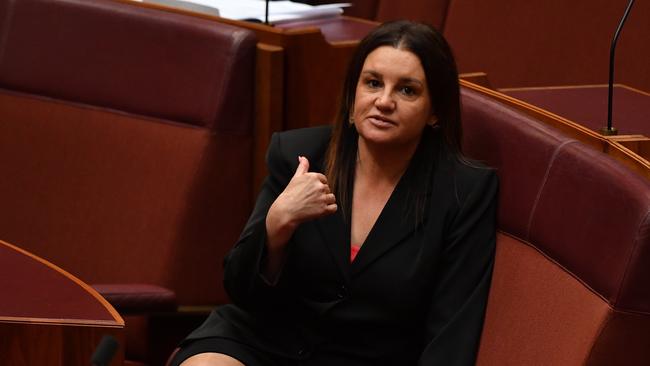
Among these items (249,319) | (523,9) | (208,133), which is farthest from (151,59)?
(523,9)

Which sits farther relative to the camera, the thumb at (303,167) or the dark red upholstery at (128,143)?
the dark red upholstery at (128,143)

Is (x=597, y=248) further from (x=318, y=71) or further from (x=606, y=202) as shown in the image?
(x=318, y=71)

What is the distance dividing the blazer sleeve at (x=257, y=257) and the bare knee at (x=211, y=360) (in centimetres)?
4

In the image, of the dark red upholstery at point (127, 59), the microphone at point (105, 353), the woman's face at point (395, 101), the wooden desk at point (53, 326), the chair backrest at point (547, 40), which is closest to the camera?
the microphone at point (105, 353)

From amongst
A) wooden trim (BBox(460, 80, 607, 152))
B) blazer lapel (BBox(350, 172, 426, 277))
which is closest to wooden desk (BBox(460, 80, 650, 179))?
wooden trim (BBox(460, 80, 607, 152))

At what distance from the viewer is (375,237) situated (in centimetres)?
88

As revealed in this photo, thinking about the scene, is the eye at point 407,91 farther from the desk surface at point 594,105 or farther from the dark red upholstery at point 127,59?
the dark red upholstery at point 127,59

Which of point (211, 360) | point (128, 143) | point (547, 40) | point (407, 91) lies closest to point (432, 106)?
point (407, 91)

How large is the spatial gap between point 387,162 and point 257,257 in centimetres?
12

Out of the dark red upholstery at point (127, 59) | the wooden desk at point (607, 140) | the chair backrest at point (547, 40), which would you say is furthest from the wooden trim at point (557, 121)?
the chair backrest at point (547, 40)

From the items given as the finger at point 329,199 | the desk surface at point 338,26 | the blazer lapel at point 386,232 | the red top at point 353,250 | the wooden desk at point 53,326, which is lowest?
the wooden desk at point 53,326

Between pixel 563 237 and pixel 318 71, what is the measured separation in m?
0.41

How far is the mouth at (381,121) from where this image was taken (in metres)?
0.88

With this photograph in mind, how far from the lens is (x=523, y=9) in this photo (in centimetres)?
132
